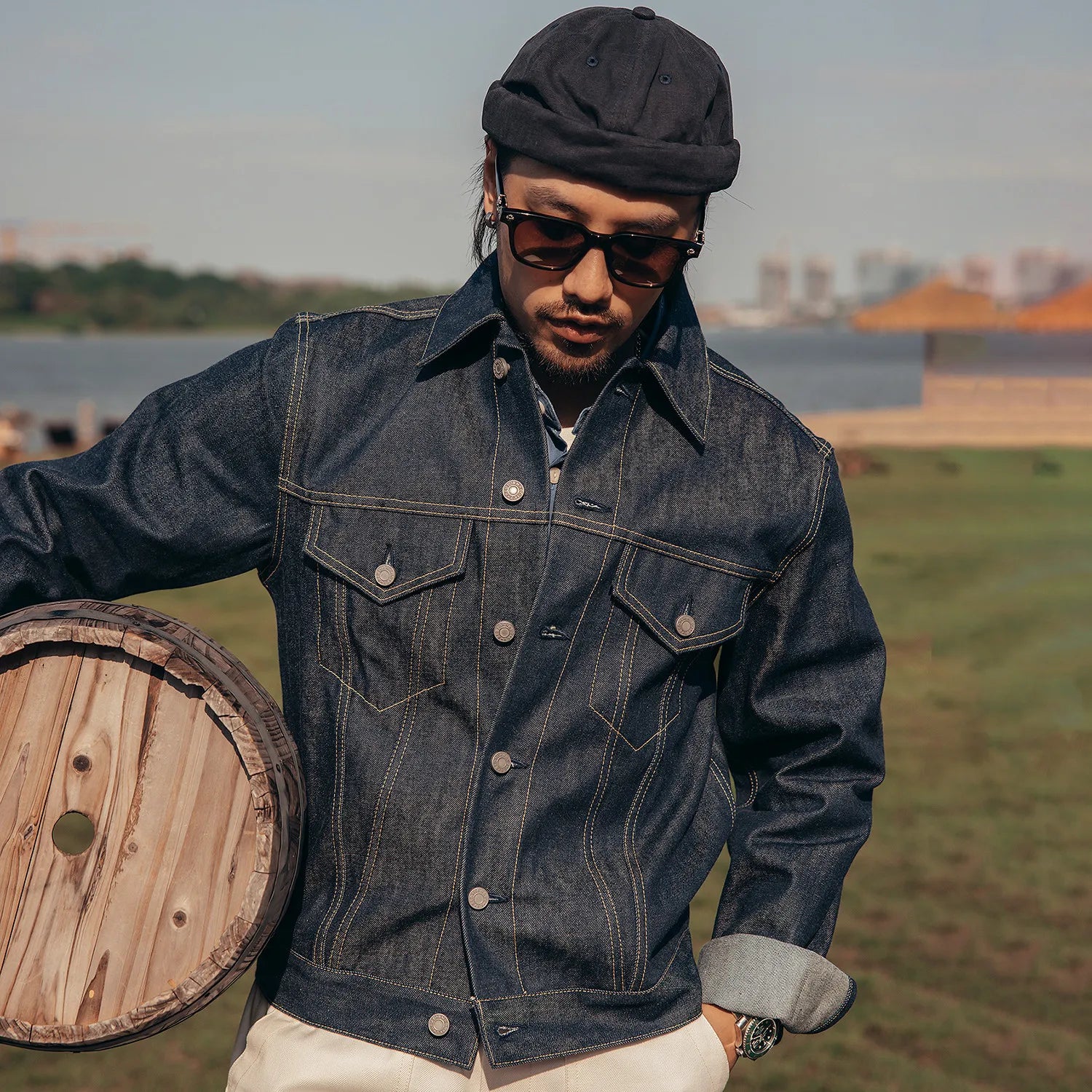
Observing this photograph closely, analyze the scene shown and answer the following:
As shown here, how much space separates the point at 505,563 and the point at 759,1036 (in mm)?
987

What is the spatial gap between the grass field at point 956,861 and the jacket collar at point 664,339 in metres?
3.40

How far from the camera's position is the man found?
7.68 ft

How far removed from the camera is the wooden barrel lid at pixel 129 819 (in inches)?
88.4

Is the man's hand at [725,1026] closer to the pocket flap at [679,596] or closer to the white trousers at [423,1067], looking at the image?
the white trousers at [423,1067]

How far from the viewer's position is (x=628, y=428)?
99.8 inches

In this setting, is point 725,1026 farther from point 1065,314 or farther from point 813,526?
point 1065,314

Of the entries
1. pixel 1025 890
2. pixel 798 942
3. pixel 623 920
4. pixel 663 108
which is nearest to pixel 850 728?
pixel 798 942

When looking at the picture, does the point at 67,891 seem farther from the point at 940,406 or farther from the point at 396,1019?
the point at 940,406

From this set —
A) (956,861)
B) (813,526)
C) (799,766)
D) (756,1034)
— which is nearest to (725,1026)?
(756,1034)

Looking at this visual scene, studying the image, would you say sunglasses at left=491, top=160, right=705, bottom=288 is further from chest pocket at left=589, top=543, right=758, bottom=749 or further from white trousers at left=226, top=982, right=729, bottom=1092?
white trousers at left=226, top=982, right=729, bottom=1092

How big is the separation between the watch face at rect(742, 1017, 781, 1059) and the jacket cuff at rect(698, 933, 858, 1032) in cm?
3

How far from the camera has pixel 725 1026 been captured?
2.62m

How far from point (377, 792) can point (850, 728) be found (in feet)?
2.89

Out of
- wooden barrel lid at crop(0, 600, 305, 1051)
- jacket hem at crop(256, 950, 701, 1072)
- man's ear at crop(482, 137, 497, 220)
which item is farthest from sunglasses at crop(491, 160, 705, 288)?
jacket hem at crop(256, 950, 701, 1072)
